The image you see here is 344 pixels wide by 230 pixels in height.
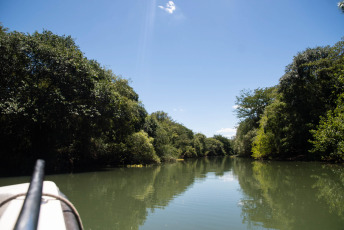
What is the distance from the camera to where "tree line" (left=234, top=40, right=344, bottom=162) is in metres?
19.7

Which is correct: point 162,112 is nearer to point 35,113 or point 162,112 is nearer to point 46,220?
point 35,113

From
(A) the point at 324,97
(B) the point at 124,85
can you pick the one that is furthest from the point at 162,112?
(A) the point at 324,97

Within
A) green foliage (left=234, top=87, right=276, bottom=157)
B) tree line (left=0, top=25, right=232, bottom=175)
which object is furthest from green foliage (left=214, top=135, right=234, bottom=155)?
tree line (left=0, top=25, right=232, bottom=175)

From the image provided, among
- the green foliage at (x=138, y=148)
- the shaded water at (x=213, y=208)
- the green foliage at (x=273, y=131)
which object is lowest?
the shaded water at (x=213, y=208)

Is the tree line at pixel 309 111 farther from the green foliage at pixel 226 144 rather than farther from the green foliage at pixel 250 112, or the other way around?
the green foliage at pixel 226 144

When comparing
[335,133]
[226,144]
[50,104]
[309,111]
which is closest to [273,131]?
[309,111]

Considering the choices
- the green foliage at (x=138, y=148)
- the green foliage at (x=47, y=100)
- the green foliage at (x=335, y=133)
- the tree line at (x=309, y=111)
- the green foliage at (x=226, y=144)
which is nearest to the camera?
the green foliage at (x=47, y=100)

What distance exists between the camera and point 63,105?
1459 centimetres

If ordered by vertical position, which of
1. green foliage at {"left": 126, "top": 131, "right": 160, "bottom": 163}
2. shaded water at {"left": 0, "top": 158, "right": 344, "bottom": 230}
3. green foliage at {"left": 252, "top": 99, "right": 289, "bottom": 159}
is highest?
green foliage at {"left": 252, "top": 99, "right": 289, "bottom": 159}

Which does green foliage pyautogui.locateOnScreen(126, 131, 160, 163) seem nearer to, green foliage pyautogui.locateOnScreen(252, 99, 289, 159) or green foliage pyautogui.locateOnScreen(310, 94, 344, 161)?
green foliage pyautogui.locateOnScreen(252, 99, 289, 159)

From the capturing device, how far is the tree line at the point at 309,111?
64.5 feet

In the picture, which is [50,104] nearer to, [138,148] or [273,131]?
[138,148]

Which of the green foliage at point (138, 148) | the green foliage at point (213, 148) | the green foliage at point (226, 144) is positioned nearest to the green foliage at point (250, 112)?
the green foliage at point (138, 148)

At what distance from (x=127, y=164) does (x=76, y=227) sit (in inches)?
932
